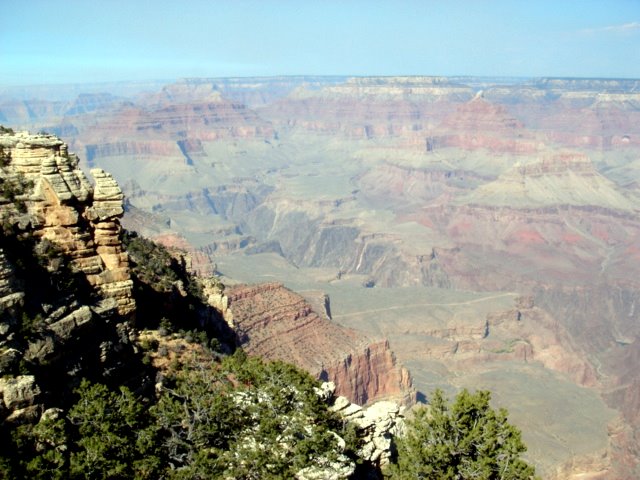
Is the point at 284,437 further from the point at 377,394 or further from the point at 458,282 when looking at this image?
the point at 458,282

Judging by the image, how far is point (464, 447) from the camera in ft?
57.8

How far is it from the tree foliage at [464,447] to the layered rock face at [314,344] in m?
37.9

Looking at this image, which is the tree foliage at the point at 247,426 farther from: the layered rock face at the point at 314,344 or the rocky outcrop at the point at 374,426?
the layered rock face at the point at 314,344

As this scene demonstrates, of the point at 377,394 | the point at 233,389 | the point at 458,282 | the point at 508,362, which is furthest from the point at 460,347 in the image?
the point at 233,389

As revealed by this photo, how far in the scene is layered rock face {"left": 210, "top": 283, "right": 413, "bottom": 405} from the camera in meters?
58.8

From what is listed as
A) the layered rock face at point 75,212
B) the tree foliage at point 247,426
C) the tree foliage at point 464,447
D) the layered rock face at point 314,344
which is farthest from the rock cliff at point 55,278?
the layered rock face at point 314,344

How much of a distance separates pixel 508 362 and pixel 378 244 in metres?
83.0

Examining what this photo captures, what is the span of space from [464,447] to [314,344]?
1805 inches

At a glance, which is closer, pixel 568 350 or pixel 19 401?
pixel 19 401

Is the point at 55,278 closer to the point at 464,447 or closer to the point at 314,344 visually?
the point at 464,447

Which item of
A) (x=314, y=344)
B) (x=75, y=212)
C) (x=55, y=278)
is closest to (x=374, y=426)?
(x=55, y=278)

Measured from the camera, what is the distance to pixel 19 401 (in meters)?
14.1

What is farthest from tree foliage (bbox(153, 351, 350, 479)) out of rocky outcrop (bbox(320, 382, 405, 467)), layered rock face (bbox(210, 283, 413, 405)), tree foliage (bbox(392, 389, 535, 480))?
layered rock face (bbox(210, 283, 413, 405))

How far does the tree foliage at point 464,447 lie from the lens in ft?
55.9
